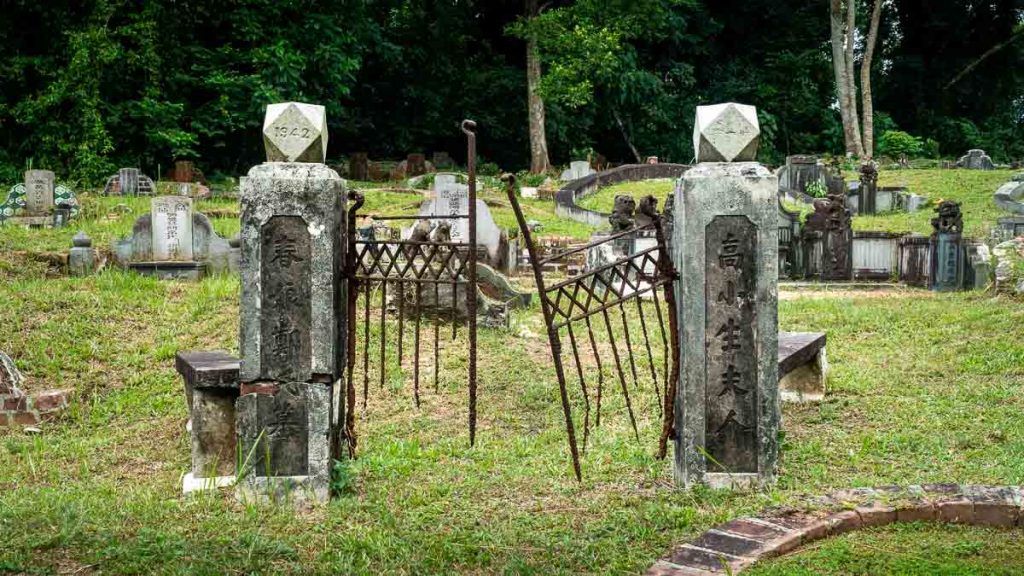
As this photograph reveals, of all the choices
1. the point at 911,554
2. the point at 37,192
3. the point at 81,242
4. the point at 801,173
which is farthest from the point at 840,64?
the point at 911,554

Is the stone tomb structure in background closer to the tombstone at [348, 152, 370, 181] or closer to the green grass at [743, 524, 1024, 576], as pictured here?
the green grass at [743, 524, 1024, 576]

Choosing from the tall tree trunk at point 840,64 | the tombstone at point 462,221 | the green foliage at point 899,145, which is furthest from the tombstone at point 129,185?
the green foliage at point 899,145

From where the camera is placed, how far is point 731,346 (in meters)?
5.10

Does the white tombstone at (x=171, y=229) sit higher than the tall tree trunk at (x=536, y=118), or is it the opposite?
the tall tree trunk at (x=536, y=118)

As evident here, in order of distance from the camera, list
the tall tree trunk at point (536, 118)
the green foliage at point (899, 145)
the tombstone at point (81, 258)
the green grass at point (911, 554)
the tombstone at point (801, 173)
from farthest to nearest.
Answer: the green foliage at point (899, 145) < the tall tree trunk at point (536, 118) < the tombstone at point (801, 173) < the tombstone at point (81, 258) < the green grass at point (911, 554)

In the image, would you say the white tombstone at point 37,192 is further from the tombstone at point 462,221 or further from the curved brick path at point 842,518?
the curved brick path at point 842,518

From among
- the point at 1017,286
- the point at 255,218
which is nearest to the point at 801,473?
the point at 255,218

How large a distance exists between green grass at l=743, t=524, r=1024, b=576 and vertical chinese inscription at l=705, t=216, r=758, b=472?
36.0 inches

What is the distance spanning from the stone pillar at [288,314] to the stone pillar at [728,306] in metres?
1.80

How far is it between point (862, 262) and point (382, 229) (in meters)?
7.53

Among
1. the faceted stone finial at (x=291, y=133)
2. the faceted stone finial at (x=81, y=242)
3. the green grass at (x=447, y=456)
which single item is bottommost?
the green grass at (x=447, y=456)

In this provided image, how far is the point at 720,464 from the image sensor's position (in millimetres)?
5133

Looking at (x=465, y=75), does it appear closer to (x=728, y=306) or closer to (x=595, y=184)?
(x=595, y=184)

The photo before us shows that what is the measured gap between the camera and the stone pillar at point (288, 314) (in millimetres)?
5004
